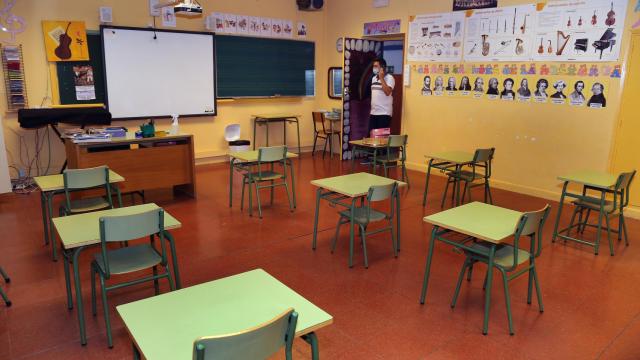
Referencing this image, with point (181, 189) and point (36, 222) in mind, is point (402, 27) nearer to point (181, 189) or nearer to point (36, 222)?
point (181, 189)

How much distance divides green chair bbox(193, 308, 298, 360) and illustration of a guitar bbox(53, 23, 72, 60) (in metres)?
6.31

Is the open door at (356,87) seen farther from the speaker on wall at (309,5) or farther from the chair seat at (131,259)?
the chair seat at (131,259)

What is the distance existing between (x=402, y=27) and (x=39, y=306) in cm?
654

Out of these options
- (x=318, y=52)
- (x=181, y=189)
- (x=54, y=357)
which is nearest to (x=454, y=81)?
(x=318, y=52)

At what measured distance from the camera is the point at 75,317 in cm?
302

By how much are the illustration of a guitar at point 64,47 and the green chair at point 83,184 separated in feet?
10.8

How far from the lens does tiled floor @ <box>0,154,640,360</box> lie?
2.75m

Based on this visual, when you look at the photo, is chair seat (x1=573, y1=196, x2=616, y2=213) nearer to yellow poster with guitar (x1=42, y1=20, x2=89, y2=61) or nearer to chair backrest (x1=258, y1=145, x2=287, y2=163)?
chair backrest (x1=258, y1=145, x2=287, y2=163)

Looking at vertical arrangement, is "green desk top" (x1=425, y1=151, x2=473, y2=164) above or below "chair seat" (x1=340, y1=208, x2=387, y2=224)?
above

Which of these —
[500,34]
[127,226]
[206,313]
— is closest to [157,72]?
[500,34]

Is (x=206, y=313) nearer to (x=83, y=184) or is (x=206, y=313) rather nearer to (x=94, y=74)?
(x=83, y=184)

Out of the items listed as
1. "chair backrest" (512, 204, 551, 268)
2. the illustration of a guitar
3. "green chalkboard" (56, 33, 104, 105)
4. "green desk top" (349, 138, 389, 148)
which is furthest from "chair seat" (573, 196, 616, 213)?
the illustration of a guitar

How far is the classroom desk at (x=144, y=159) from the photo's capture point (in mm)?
5090

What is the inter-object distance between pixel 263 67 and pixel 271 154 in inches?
152
